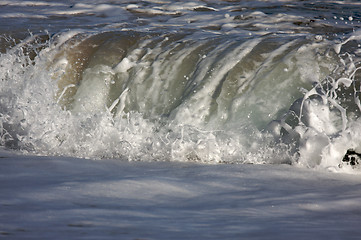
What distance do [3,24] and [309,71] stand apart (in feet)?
12.0

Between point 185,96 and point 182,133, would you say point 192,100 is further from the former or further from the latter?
point 182,133

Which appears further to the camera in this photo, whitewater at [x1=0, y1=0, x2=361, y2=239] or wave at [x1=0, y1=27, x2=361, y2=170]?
wave at [x1=0, y1=27, x2=361, y2=170]

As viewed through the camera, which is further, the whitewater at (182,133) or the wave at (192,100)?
the wave at (192,100)

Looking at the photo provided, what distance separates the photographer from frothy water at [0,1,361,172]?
3205 mm

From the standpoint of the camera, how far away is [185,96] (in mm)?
3719

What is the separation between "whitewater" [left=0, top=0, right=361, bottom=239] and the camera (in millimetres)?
1773

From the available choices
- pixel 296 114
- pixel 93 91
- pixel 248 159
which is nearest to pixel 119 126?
pixel 93 91

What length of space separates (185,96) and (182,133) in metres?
0.52

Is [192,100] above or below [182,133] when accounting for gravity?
above

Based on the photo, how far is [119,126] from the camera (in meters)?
3.38

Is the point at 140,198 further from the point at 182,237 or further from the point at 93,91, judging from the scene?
the point at 93,91

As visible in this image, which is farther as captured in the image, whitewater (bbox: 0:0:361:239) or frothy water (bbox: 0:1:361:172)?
frothy water (bbox: 0:1:361:172)

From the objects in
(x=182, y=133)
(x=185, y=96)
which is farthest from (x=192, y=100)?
(x=182, y=133)

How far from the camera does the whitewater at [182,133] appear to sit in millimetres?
1773
